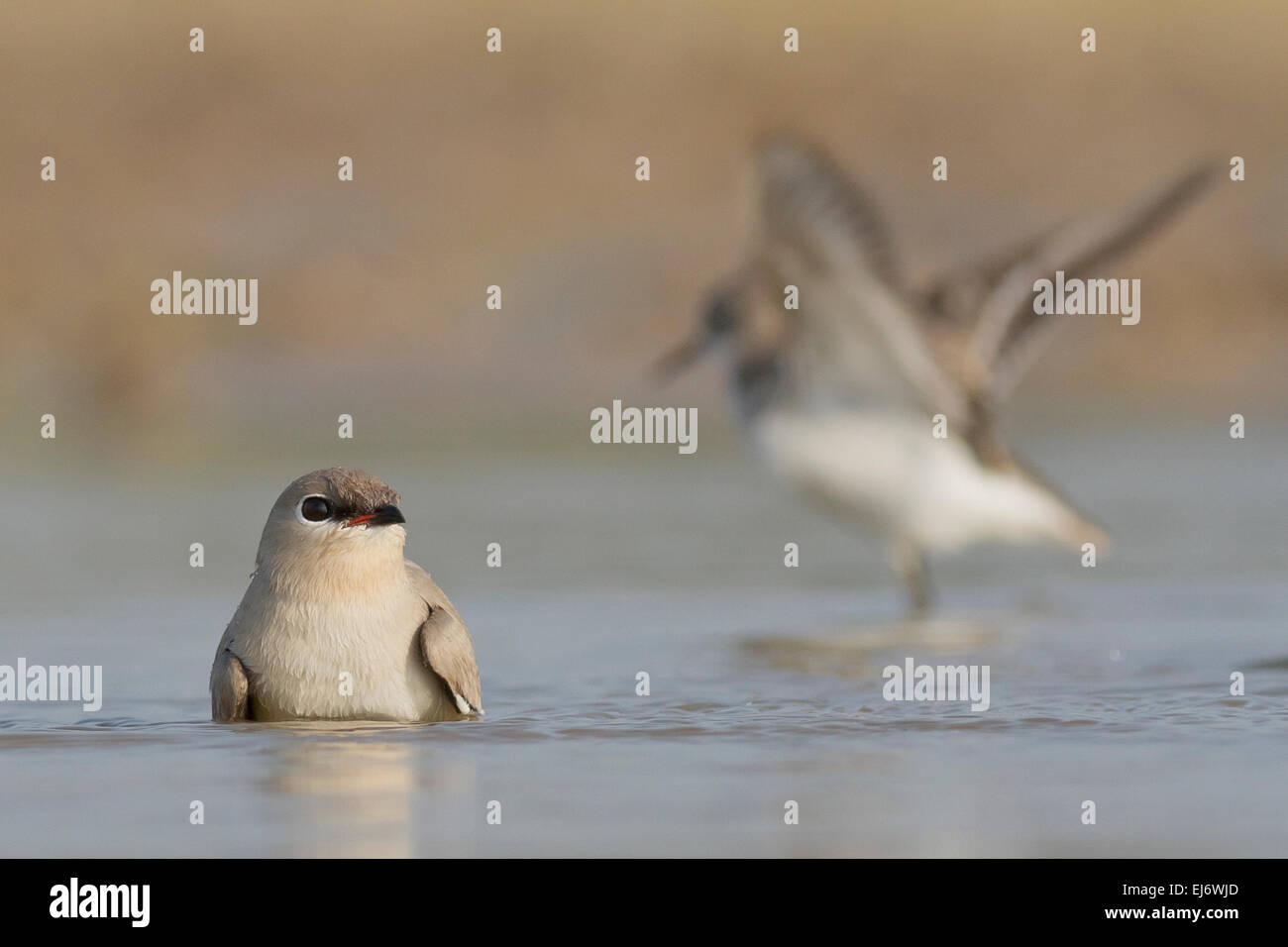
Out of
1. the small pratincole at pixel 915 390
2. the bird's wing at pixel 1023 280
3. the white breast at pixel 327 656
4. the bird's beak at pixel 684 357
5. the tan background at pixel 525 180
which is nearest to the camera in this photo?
the white breast at pixel 327 656

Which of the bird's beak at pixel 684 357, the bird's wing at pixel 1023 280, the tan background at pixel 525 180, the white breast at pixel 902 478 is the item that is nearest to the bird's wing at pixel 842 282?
the white breast at pixel 902 478

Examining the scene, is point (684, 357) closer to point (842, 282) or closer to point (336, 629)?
point (842, 282)

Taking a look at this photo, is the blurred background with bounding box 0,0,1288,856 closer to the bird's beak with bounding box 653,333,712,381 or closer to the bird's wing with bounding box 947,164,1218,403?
the bird's beak with bounding box 653,333,712,381

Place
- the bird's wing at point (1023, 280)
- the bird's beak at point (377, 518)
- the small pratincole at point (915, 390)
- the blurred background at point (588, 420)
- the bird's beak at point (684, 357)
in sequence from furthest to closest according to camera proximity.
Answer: the bird's beak at point (684, 357), the bird's wing at point (1023, 280), the small pratincole at point (915, 390), the bird's beak at point (377, 518), the blurred background at point (588, 420)

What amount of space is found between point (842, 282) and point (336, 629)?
479 centimetres

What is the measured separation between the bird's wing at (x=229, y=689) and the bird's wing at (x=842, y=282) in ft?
13.9

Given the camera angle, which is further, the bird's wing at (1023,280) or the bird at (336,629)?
the bird's wing at (1023,280)

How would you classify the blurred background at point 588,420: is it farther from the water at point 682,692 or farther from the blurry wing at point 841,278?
the blurry wing at point 841,278

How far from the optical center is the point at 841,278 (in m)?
11.0

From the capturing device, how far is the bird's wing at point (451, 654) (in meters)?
7.00

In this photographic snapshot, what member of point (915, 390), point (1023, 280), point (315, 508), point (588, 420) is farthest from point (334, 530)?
point (588, 420)

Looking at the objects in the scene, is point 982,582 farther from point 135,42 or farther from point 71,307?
point 135,42

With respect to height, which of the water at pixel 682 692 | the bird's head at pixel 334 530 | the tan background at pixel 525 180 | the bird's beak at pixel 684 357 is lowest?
the water at pixel 682 692

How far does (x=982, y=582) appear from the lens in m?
12.3
